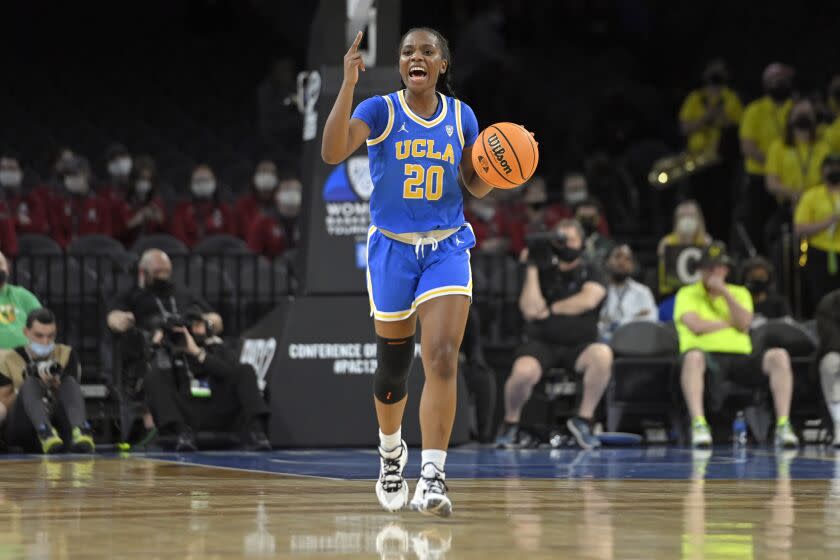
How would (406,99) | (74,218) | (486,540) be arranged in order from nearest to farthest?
(486,540) → (406,99) → (74,218)

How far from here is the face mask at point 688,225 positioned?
570 inches

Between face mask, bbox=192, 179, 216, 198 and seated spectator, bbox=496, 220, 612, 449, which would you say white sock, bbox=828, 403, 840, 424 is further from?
face mask, bbox=192, 179, 216, 198

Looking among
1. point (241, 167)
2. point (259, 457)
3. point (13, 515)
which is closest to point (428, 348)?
point (13, 515)

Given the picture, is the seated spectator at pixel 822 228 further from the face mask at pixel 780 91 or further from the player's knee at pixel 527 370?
the player's knee at pixel 527 370

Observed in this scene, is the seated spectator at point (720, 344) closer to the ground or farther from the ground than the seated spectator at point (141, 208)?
closer to the ground

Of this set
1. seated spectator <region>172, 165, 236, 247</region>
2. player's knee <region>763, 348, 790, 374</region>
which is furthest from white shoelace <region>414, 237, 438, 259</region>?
seated spectator <region>172, 165, 236, 247</region>

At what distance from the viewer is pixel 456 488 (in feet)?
25.6

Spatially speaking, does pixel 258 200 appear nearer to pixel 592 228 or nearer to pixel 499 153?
pixel 592 228

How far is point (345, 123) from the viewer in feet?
21.0

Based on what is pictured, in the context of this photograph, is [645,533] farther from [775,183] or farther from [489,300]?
[775,183]

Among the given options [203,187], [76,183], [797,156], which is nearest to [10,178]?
[76,183]

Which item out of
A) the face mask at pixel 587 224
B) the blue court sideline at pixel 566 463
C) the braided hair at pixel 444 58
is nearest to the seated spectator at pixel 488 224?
the face mask at pixel 587 224

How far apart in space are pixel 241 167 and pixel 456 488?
10990 millimetres

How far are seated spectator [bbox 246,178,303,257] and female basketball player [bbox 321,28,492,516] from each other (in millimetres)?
8191
